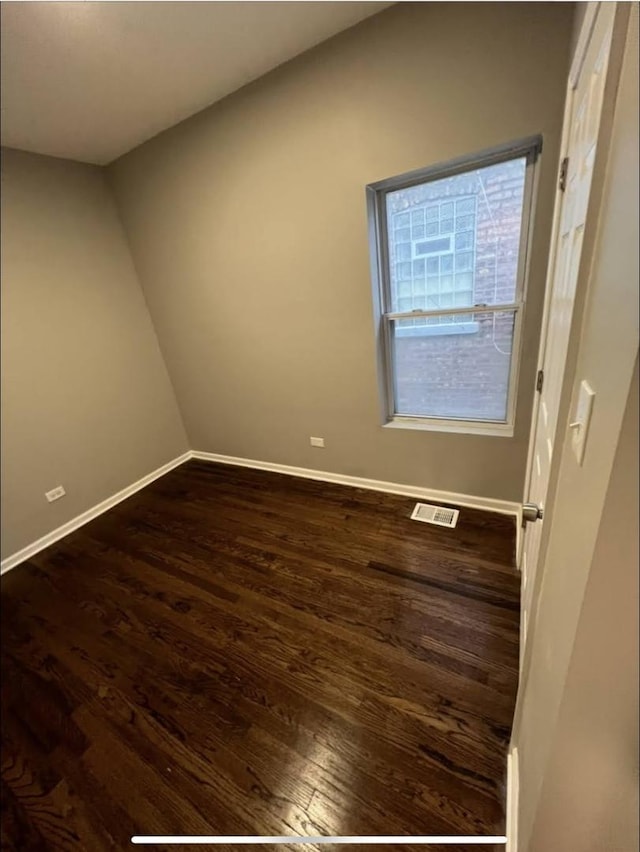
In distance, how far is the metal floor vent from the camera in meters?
2.10

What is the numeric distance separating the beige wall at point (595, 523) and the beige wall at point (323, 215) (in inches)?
52.8

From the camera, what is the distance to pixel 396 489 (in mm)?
2447

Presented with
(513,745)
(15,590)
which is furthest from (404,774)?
(15,590)

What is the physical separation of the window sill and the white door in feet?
1.35

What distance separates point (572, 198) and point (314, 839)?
2047 millimetres

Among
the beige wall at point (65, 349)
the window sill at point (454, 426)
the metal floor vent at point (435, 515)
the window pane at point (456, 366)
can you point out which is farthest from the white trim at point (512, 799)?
the beige wall at point (65, 349)

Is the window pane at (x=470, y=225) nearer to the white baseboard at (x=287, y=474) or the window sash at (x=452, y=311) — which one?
the window sash at (x=452, y=311)

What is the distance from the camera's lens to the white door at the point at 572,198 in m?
0.67

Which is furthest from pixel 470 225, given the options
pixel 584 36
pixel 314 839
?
pixel 314 839

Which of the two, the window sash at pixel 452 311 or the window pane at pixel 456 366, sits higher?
the window sash at pixel 452 311

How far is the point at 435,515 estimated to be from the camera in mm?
2166

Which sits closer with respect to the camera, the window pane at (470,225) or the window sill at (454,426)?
the window pane at (470,225)

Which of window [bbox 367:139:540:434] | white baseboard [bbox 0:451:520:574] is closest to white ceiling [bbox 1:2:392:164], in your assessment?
window [bbox 367:139:540:434]

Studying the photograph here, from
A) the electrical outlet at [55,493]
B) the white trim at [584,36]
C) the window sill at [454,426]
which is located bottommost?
the electrical outlet at [55,493]
